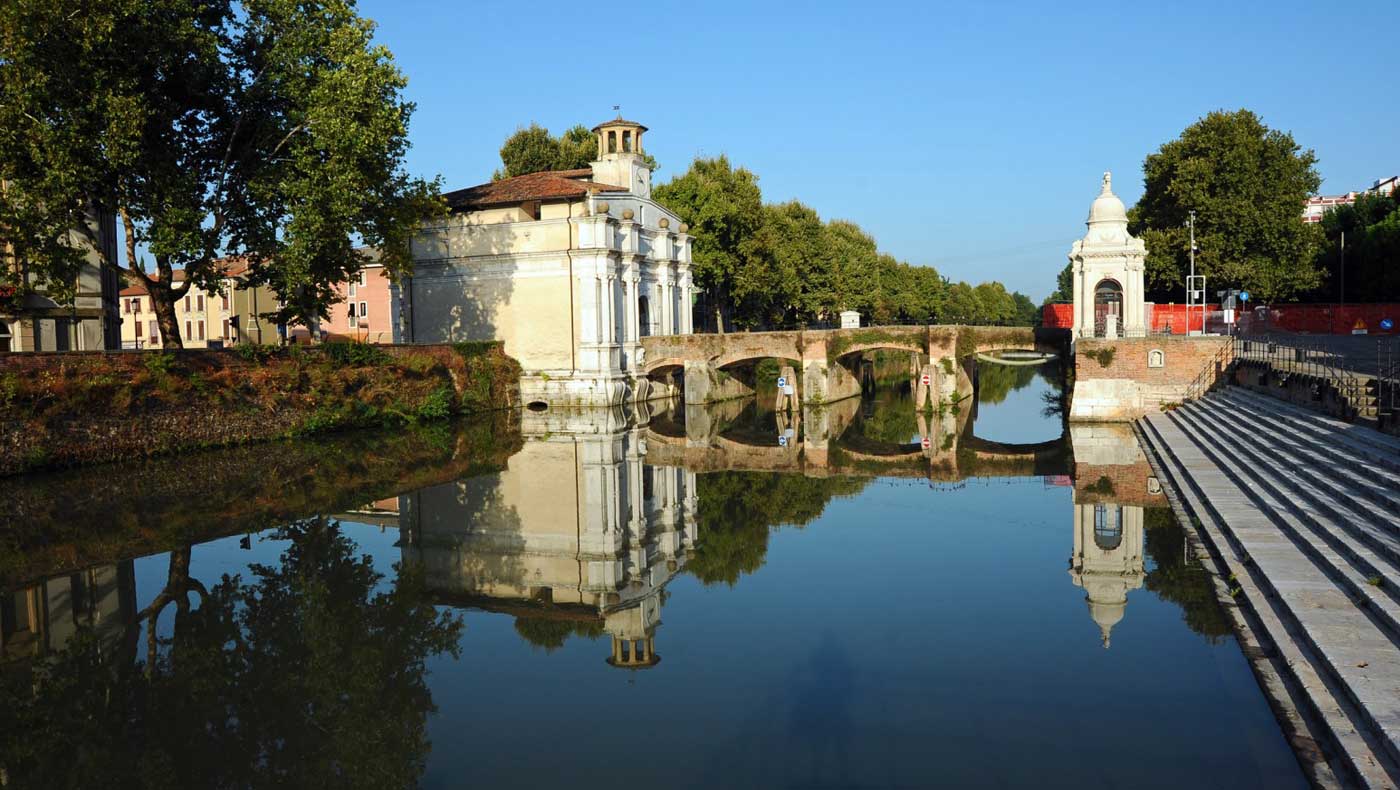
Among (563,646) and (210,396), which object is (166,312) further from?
(563,646)

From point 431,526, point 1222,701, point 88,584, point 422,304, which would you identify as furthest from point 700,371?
point 1222,701

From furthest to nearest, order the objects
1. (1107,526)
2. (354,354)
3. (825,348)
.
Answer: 1. (825,348)
2. (354,354)
3. (1107,526)

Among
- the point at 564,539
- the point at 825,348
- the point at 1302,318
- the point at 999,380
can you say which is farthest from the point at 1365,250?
the point at 564,539

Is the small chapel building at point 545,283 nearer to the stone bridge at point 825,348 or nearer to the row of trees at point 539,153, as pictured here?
the stone bridge at point 825,348

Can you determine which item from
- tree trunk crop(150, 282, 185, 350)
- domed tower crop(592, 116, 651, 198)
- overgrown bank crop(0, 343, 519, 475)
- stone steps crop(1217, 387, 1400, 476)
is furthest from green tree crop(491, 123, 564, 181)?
stone steps crop(1217, 387, 1400, 476)

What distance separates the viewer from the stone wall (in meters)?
36.7

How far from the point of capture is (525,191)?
47812 mm

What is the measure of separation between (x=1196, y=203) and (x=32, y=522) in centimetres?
5133

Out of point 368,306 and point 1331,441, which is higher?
point 368,306

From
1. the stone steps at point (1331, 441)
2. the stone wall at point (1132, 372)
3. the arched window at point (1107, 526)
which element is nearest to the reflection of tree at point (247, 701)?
the arched window at point (1107, 526)

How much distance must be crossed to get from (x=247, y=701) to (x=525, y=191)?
130 ft

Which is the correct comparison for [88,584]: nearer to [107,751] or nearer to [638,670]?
[107,751]

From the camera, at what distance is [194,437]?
100ft

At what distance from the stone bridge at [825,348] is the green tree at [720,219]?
971 cm
